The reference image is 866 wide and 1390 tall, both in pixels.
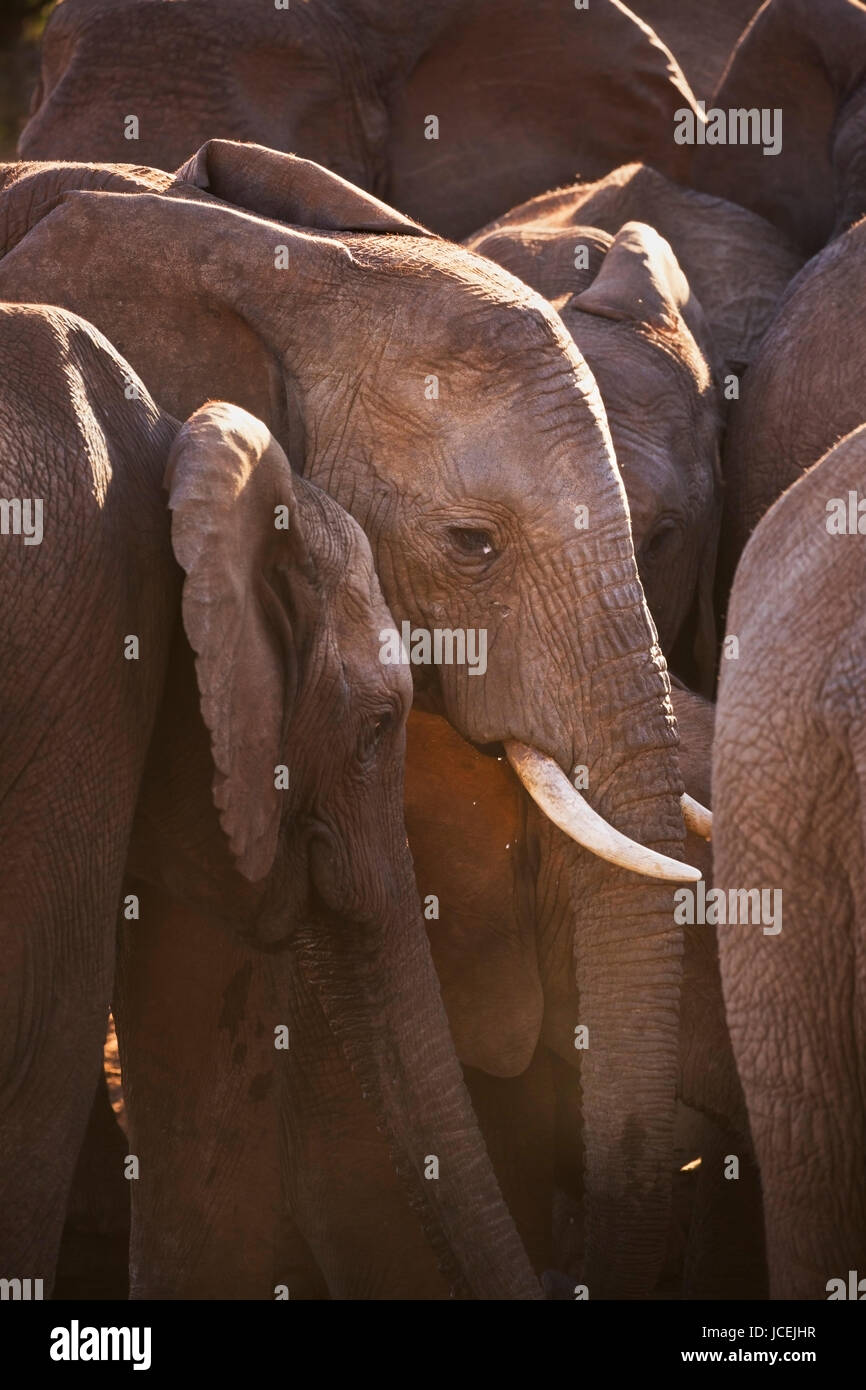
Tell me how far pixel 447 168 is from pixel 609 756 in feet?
7.85

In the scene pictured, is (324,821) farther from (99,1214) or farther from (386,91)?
(386,91)

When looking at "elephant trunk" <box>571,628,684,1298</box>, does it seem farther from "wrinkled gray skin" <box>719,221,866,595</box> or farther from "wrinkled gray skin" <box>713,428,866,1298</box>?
"wrinkled gray skin" <box>719,221,866,595</box>

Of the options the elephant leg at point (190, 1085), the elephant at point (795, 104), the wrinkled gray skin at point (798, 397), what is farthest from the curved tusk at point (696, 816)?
the elephant at point (795, 104)

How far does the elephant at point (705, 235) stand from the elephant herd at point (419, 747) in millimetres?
59

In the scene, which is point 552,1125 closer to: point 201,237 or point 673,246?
point 201,237

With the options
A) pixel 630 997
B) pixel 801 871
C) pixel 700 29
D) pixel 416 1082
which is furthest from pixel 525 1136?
pixel 700 29

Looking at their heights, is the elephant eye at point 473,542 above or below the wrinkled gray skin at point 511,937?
above

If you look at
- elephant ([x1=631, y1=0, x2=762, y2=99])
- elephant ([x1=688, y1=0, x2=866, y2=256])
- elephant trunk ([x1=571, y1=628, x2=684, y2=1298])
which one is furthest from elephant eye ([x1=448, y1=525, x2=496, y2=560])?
elephant ([x1=631, y1=0, x2=762, y2=99])

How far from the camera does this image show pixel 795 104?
5.37m

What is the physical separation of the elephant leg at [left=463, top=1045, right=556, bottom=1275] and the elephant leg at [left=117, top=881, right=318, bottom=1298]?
0.70 metres

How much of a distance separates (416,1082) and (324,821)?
0.35 metres

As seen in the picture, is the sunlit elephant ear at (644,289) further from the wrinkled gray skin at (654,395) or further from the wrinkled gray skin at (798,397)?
the wrinkled gray skin at (798,397)

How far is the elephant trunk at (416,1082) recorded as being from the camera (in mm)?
2904

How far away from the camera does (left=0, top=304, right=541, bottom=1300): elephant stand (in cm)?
260
